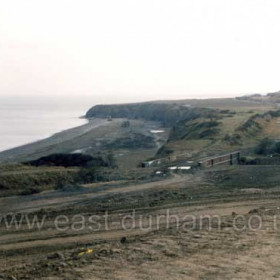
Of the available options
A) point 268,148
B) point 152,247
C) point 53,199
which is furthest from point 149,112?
point 152,247

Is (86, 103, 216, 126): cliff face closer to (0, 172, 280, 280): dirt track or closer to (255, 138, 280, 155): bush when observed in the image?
(255, 138, 280, 155): bush

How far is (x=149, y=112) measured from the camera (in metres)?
118

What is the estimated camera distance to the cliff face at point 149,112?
3820 inches

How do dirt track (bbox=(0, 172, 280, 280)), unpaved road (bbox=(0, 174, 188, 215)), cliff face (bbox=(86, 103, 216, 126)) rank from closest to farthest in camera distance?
dirt track (bbox=(0, 172, 280, 280)), unpaved road (bbox=(0, 174, 188, 215)), cliff face (bbox=(86, 103, 216, 126))

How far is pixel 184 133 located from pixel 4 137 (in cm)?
3124

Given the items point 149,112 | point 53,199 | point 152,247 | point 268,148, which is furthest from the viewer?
point 149,112

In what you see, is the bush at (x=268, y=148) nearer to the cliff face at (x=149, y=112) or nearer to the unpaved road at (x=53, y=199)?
the unpaved road at (x=53, y=199)

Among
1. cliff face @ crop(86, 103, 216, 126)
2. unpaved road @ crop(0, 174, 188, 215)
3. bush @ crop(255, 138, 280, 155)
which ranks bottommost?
unpaved road @ crop(0, 174, 188, 215)

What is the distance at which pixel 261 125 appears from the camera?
5034 cm

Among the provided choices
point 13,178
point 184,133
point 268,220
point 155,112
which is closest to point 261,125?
Result: point 184,133

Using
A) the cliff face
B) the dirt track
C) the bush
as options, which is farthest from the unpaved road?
the cliff face

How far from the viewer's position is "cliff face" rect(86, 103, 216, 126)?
3820 inches

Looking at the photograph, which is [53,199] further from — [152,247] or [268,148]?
[268,148]

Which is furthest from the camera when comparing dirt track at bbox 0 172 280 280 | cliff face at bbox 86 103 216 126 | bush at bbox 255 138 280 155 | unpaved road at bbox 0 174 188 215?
cliff face at bbox 86 103 216 126
